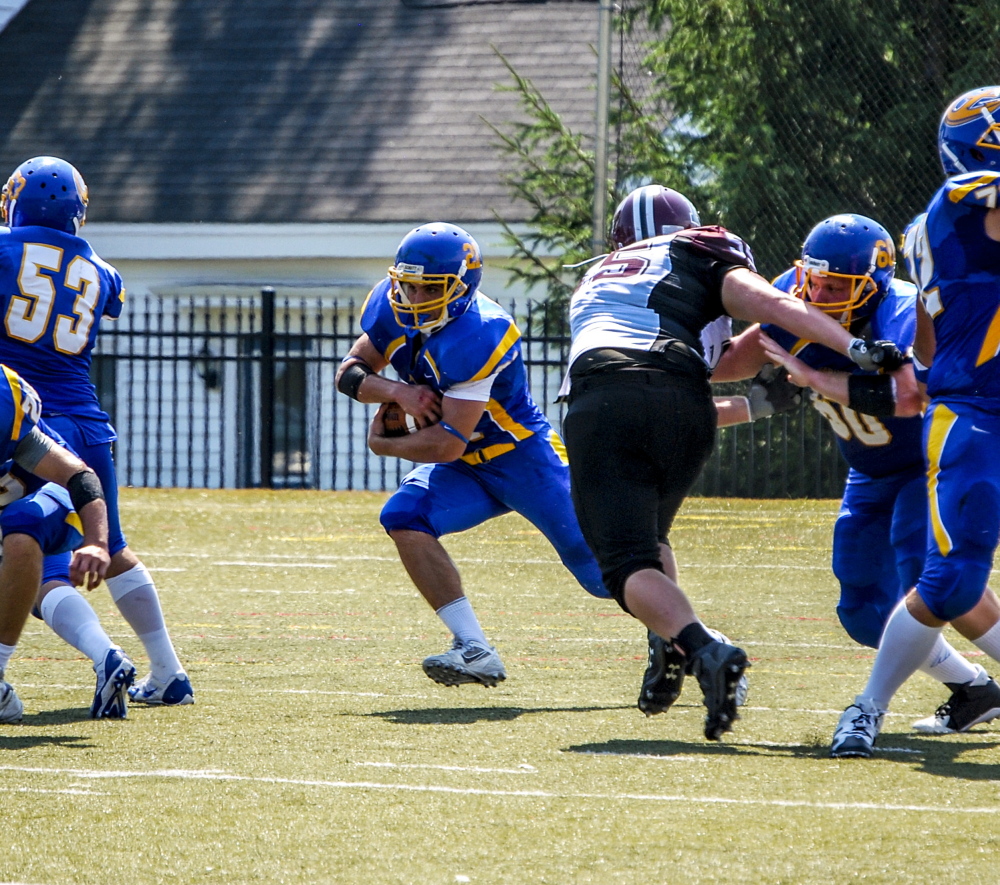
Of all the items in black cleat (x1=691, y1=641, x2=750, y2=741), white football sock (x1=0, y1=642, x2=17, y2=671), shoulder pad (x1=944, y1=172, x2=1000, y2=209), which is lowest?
white football sock (x1=0, y1=642, x2=17, y2=671)

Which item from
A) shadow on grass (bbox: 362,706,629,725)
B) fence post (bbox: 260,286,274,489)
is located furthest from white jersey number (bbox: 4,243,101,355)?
fence post (bbox: 260,286,274,489)

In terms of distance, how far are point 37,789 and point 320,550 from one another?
271 inches

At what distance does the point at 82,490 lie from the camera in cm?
497

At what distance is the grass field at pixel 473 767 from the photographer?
3.33 m

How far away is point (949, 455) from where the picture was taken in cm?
437

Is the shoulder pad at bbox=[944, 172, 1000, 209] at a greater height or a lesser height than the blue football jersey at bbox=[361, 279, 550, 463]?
greater

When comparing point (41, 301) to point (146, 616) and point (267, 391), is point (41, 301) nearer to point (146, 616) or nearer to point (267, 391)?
point (146, 616)

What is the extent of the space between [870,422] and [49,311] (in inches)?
110

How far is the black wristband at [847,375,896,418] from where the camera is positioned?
464 centimetres

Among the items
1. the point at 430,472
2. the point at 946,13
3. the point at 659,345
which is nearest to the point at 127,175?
the point at 946,13

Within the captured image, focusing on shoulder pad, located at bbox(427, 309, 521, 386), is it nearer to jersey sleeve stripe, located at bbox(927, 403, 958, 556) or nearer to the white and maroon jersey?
the white and maroon jersey

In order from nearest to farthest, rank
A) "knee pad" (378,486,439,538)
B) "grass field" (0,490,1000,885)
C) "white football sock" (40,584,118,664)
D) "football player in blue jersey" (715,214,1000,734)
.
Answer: "grass field" (0,490,1000,885) < "football player in blue jersey" (715,214,1000,734) < "white football sock" (40,584,118,664) < "knee pad" (378,486,439,538)

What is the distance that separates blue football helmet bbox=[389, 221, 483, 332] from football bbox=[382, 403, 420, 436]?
1.01ft

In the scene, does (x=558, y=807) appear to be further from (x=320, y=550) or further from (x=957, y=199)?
(x=320, y=550)
